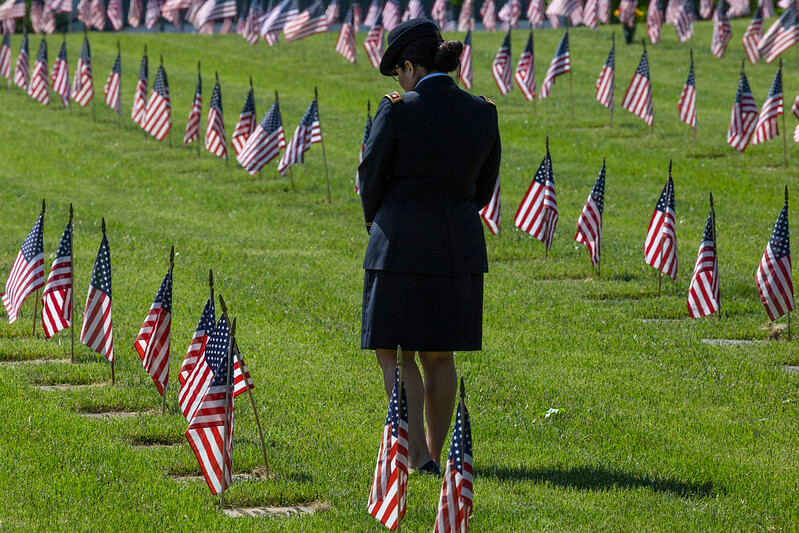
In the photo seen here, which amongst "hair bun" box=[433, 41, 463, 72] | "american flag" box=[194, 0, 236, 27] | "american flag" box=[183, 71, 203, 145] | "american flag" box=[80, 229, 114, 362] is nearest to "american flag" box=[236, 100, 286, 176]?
"american flag" box=[183, 71, 203, 145]

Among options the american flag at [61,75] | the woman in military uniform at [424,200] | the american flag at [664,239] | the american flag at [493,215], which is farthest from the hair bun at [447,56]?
the american flag at [61,75]

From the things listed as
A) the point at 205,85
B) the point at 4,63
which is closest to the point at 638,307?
the point at 205,85

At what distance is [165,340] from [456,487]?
3.26m

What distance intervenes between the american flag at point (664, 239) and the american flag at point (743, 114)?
335 inches

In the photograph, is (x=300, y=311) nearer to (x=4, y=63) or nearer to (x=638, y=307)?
(x=638, y=307)

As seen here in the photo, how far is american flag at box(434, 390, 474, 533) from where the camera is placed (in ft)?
16.1

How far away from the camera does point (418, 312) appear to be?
6.00 m

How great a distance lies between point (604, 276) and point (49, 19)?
1391 inches

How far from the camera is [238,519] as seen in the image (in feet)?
19.2

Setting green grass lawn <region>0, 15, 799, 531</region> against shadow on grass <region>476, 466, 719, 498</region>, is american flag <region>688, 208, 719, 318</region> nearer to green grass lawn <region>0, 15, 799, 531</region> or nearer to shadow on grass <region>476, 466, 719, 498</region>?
green grass lawn <region>0, 15, 799, 531</region>

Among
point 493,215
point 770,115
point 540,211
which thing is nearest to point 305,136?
point 493,215

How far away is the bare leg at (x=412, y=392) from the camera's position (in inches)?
243

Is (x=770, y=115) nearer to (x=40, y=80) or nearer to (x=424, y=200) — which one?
(x=424, y=200)

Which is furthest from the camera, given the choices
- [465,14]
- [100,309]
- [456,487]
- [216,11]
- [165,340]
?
[465,14]
